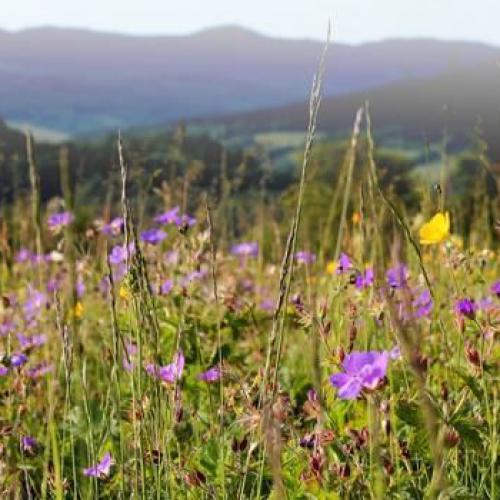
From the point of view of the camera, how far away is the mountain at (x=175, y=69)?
8119cm

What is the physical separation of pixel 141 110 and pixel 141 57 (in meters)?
15.6

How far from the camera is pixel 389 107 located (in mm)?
72312

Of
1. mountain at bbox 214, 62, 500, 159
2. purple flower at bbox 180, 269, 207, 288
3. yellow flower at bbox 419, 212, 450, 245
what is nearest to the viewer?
yellow flower at bbox 419, 212, 450, 245

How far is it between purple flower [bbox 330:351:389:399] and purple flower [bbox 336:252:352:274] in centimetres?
57

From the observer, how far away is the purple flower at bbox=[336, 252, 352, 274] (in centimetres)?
168

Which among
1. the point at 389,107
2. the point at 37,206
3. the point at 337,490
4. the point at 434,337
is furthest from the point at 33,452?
the point at 389,107

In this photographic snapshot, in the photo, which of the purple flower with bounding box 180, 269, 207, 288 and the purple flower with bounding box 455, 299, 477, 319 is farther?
the purple flower with bounding box 180, 269, 207, 288

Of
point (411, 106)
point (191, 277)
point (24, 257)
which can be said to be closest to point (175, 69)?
point (411, 106)

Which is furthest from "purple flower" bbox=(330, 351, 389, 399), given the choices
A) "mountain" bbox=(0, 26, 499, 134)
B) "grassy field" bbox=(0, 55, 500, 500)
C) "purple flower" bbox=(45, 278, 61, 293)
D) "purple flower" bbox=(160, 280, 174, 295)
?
"mountain" bbox=(0, 26, 499, 134)

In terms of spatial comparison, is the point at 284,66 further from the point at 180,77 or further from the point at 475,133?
the point at 475,133

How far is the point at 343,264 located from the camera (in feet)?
5.63

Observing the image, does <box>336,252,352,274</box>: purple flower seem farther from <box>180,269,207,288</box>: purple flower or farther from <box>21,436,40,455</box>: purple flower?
<box>21,436,40,455</box>: purple flower

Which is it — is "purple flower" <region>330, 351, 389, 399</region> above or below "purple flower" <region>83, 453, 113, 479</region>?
above

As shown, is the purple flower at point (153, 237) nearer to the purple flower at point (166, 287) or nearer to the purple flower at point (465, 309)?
the purple flower at point (166, 287)
